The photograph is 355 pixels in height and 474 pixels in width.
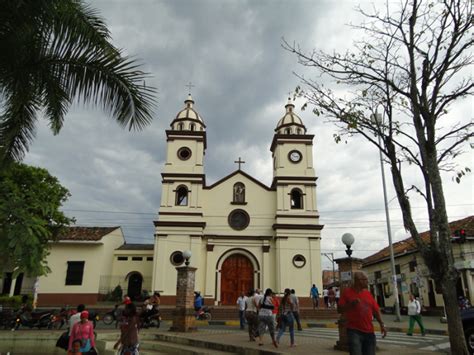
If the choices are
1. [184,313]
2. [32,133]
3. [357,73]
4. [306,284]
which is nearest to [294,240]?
[306,284]

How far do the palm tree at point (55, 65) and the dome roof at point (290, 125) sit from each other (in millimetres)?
23588

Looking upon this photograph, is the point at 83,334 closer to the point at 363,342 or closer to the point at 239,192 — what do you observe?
the point at 363,342

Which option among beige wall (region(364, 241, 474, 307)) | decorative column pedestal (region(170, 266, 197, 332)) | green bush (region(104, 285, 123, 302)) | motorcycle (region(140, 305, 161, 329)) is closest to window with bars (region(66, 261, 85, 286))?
green bush (region(104, 285, 123, 302))

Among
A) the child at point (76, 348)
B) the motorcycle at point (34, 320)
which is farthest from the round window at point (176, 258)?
the child at point (76, 348)

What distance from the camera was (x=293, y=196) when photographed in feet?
89.9

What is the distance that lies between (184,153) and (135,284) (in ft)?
34.9

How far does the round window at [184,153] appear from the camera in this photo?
1085 inches

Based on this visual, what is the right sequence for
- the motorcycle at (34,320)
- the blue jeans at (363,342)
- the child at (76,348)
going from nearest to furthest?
1. the blue jeans at (363,342)
2. the child at (76,348)
3. the motorcycle at (34,320)

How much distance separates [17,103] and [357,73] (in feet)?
22.2

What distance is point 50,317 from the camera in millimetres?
14867

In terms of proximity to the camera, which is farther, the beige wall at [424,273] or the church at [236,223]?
the church at [236,223]

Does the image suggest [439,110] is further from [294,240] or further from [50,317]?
[294,240]

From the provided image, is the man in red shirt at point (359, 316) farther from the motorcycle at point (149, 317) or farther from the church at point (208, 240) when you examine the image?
the church at point (208, 240)

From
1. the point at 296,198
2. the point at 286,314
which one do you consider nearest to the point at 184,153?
the point at 296,198
